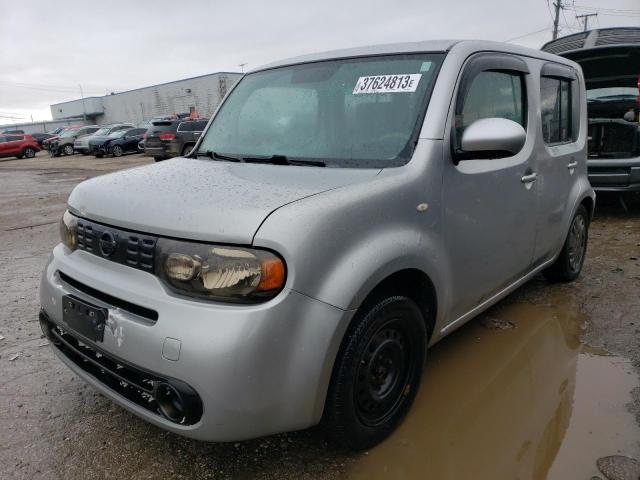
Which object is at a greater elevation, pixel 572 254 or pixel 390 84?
pixel 390 84

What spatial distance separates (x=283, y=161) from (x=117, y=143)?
76.6ft

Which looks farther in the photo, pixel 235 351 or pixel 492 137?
pixel 492 137

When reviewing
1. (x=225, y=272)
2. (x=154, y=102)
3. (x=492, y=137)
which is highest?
(x=154, y=102)

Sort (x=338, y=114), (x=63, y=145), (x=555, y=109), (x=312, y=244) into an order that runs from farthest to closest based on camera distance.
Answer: (x=63, y=145)
(x=555, y=109)
(x=338, y=114)
(x=312, y=244)

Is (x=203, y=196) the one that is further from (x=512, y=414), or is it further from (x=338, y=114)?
(x=512, y=414)

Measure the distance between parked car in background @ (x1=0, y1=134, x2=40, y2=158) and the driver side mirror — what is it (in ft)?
102

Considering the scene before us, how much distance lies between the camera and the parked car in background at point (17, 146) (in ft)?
90.5

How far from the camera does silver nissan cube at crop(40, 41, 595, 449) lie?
1.74 metres

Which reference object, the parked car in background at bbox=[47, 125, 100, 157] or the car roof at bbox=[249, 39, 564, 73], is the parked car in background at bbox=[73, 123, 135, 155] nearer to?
the parked car in background at bbox=[47, 125, 100, 157]

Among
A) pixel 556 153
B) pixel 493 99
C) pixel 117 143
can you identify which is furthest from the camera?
pixel 117 143

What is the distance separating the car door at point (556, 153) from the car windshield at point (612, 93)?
375 cm

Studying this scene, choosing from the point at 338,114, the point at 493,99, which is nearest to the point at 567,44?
the point at 493,99

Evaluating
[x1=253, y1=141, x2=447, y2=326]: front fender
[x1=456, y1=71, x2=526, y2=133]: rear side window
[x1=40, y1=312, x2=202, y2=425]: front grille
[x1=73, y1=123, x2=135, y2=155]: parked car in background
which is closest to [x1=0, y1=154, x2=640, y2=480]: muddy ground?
[x1=40, y1=312, x2=202, y2=425]: front grille

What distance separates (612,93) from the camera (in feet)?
23.1
